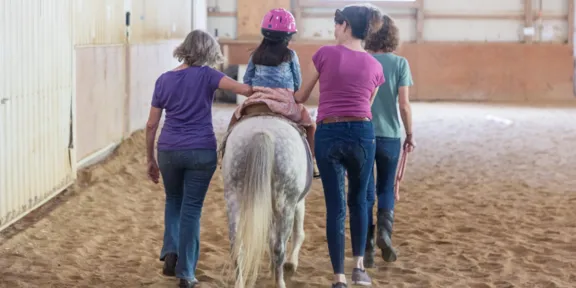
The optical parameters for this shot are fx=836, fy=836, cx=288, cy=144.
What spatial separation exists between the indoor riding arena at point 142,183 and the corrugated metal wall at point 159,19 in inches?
1.1

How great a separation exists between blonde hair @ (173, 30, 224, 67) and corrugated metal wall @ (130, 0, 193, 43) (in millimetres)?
6127

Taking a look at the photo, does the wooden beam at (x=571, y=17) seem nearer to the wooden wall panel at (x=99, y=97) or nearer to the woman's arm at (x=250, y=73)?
the wooden wall panel at (x=99, y=97)

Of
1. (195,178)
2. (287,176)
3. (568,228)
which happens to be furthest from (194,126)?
(568,228)

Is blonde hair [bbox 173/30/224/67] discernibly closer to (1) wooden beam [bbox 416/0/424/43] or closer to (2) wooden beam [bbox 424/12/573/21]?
(1) wooden beam [bbox 416/0/424/43]

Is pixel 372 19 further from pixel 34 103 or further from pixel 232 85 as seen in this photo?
pixel 34 103

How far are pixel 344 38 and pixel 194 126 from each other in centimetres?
86

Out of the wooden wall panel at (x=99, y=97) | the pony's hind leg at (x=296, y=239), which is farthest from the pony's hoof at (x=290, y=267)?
the wooden wall panel at (x=99, y=97)

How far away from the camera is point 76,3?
761 cm

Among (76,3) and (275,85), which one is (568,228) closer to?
(275,85)

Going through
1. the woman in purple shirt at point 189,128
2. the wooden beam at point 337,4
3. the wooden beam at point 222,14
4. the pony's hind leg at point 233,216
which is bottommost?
the pony's hind leg at point 233,216

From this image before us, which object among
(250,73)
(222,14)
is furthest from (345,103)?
(222,14)

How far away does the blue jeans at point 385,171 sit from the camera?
15.0 feet

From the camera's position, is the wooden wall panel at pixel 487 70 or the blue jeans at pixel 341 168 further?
the wooden wall panel at pixel 487 70

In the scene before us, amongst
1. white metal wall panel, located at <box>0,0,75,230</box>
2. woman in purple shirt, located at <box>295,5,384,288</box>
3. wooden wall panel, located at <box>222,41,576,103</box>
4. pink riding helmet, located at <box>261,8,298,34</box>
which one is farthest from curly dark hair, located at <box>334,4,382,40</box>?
wooden wall panel, located at <box>222,41,576,103</box>
